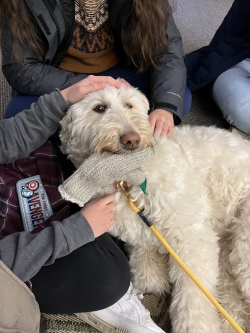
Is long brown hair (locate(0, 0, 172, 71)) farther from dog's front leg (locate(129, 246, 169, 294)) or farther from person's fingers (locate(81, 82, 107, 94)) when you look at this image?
dog's front leg (locate(129, 246, 169, 294))

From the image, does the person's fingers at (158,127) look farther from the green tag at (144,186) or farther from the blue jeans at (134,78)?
the blue jeans at (134,78)

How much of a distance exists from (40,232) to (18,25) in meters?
0.89

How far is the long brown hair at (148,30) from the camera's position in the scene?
4.28 ft

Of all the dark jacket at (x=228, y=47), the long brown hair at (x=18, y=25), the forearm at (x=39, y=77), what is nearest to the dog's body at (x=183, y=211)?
the forearm at (x=39, y=77)

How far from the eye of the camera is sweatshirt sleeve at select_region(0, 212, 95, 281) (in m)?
0.95

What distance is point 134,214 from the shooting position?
3.60ft

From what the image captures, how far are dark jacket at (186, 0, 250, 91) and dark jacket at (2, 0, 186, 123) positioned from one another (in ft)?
1.19

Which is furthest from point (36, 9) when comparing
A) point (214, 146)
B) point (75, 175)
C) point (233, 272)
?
point (233, 272)

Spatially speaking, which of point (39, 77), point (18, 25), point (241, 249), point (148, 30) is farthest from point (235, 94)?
point (18, 25)

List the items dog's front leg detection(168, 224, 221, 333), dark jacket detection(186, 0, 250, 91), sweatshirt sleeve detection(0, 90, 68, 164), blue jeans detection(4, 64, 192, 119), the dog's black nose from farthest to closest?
dark jacket detection(186, 0, 250, 91), blue jeans detection(4, 64, 192, 119), sweatshirt sleeve detection(0, 90, 68, 164), dog's front leg detection(168, 224, 221, 333), the dog's black nose

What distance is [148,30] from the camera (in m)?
1.35

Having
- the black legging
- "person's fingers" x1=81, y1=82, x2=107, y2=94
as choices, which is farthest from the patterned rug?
"person's fingers" x1=81, y1=82, x2=107, y2=94

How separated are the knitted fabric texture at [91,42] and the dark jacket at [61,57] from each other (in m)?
0.06

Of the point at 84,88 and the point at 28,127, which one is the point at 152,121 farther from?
the point at 28,127
